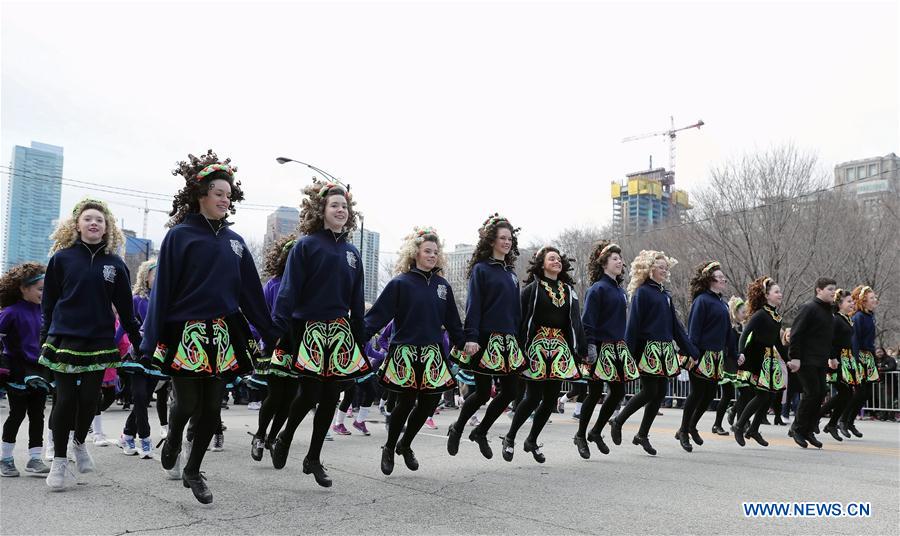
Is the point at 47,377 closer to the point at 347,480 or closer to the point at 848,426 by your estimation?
the point at 347,480

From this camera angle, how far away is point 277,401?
6945 millimetres

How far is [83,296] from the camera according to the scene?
5918 mm

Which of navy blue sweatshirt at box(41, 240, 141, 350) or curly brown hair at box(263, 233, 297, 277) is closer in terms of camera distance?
navy blue sweatshirt at box(41, 240, 141, 350)

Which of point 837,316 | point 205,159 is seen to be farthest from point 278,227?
point 205,159

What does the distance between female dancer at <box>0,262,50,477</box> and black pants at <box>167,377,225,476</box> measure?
2156 mm

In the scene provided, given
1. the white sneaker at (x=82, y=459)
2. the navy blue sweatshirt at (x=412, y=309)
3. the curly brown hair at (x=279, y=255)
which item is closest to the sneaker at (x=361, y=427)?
the curly brown hair at (x=279, y=255)

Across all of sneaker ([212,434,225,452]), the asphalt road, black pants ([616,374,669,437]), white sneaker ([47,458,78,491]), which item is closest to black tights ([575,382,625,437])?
black pants ([616,374,669,437])

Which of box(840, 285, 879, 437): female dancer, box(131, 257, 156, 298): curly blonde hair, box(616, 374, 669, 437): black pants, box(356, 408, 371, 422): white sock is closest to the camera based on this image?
box(616, 374, 669, 437): black pants

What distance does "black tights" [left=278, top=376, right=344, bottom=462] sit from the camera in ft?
19.0

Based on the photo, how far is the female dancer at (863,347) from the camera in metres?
11.1

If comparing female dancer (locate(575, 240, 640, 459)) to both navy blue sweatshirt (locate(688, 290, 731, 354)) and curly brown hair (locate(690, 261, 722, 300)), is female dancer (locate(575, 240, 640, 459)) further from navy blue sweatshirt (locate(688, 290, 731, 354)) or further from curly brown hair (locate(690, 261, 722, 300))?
curly brown hair (locate(690, 261, 722, 300))

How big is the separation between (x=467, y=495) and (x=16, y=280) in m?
4.63

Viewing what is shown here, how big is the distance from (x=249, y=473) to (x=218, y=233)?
7.65ft

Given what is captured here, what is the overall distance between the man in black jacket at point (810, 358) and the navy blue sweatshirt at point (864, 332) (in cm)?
188
